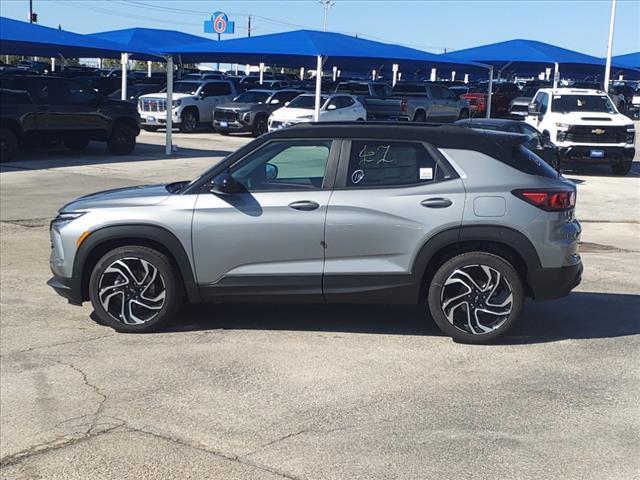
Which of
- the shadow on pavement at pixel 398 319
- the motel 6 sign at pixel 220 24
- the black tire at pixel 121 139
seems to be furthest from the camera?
the motel 6 sign at pixel 220 24

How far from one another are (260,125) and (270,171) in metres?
23.4

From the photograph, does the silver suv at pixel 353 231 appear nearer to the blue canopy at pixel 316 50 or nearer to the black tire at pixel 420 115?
the blue canopy at pixel 316 50

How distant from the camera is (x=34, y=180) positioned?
1653 centimetres

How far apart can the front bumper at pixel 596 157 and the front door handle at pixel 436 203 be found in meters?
14.6

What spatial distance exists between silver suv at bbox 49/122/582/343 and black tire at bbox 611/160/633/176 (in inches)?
592

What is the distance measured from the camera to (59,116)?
2003cm

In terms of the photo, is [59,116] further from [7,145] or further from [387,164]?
[387,164]

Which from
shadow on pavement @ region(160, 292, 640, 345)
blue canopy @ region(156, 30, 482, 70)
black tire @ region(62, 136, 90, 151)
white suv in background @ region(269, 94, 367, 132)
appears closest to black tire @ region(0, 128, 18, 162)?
black tire @ region(62, 136, 90, 151)

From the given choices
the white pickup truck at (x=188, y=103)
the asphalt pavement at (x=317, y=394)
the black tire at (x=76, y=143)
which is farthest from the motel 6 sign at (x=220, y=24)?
the asphalt pavement at (x=317, y=394)

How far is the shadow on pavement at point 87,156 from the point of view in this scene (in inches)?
756

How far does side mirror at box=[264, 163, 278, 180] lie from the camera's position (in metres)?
6.32

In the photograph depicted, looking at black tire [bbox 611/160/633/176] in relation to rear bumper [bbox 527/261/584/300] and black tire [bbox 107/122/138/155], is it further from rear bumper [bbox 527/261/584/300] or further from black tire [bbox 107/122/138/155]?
rear bumper [bbox 527/261/584/300]

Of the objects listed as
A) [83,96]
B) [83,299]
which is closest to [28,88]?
[83,96]

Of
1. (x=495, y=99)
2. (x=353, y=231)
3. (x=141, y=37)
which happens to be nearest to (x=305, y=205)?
(x=353, y=231)
